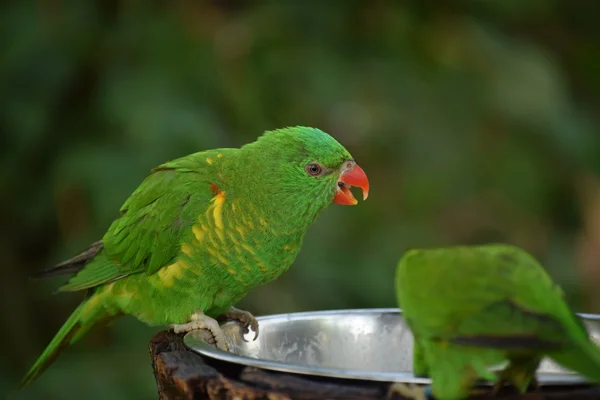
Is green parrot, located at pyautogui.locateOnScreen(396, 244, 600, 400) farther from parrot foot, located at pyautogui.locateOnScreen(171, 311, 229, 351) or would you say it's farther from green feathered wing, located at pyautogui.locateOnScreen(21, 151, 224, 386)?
green feathered wing, located at pyautogui.locateOnScreen(21, 151, 224, 386)

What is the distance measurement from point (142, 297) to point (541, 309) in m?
1.04

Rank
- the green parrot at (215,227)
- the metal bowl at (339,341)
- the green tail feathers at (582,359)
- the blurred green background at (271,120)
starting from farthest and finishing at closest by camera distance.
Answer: the blurred green background at (271,120), the green parrot at (215,227), the metal bowl at (339,341), the green tail feathers at (582,359)

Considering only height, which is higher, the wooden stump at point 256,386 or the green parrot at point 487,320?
the green parrot at point 487,320

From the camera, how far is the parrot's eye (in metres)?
1.75

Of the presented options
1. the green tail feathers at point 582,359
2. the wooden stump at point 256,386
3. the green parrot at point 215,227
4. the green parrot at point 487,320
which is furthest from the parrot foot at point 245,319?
the green tail feathers at point 582,359

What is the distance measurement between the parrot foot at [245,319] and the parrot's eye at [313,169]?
36cm

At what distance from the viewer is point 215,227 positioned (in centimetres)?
169

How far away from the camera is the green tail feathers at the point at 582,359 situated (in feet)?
2.96

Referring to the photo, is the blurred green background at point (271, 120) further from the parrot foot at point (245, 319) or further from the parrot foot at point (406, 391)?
the parrot foot at point (406, 391)

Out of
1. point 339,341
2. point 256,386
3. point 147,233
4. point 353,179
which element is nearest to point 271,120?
point 353,179

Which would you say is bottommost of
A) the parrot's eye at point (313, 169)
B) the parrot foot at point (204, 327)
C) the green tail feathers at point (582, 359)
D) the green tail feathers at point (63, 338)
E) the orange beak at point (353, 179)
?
the green tail feathers at point (63, 338)

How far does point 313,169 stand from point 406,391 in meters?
0.88

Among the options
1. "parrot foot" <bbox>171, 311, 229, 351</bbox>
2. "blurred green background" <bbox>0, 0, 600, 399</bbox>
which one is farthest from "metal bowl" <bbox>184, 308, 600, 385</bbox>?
"blurred green background" <bbox>0, 0, 600, 399</bbox>

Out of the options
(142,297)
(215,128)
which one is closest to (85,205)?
(215,128)
